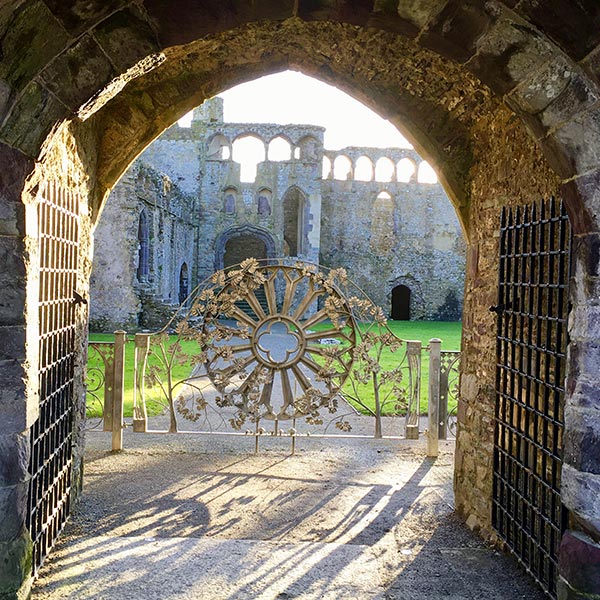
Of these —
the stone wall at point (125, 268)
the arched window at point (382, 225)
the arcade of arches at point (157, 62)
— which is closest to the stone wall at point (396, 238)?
the arched window at point (382, 225)

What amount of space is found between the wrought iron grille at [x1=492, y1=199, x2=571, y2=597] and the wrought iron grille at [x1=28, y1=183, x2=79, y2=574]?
2.61 metres

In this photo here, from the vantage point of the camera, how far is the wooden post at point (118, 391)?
5707 millimetres

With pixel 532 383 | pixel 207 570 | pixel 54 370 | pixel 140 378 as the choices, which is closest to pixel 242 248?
pixel 140 378

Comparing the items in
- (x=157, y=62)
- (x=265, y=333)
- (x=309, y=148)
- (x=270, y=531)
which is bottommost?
(x=270, y=531)

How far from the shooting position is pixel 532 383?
3363 millimetres

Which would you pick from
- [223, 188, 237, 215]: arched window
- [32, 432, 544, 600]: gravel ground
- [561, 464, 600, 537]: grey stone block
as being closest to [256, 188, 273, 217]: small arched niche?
[223, 188, 237, 215]: arched window

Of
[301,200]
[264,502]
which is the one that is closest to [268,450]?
[264,502]

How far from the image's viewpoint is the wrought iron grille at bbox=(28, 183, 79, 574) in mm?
3205

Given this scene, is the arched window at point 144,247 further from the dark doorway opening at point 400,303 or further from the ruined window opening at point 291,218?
the dark doorway opening at point 400,303

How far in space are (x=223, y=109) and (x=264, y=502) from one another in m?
24.4

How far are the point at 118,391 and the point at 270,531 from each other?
2352mm

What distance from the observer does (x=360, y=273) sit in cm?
2734

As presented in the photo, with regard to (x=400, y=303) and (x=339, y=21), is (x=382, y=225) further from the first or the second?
(x=339, y=21)

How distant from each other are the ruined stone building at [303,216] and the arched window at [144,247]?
2.80 feet
